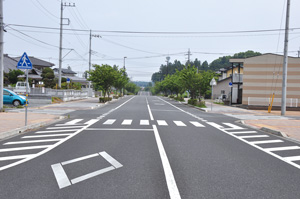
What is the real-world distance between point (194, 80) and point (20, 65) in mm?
23754

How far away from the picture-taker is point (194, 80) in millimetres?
32031

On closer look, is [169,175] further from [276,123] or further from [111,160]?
[276,123]

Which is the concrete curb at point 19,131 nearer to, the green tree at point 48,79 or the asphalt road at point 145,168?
the asphalt road at point 145,168

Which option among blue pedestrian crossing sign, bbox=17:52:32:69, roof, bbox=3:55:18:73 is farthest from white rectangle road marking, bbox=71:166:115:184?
roof, bbox=3:55:18:73

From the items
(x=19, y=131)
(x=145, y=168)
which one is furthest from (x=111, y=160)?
(x=19, y=131)

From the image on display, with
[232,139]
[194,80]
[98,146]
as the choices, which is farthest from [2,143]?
[194,80]

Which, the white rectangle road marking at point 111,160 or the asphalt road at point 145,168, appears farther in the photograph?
the white rectangle road marking at point 111,160

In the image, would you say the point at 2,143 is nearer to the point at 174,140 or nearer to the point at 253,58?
the point at 174,140

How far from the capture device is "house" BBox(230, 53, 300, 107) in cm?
2855

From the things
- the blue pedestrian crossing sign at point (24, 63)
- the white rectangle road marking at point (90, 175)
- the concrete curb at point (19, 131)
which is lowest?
the concrete curb at point (19, 131)

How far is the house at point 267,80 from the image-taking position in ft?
93.7

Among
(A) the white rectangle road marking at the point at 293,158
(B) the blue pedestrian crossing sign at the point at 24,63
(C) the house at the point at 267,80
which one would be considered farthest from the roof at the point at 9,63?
(A) the white rectangle road marking at the point at 293,158

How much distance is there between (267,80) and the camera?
2961 cm

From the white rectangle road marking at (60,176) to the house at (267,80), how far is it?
26.7 metres
